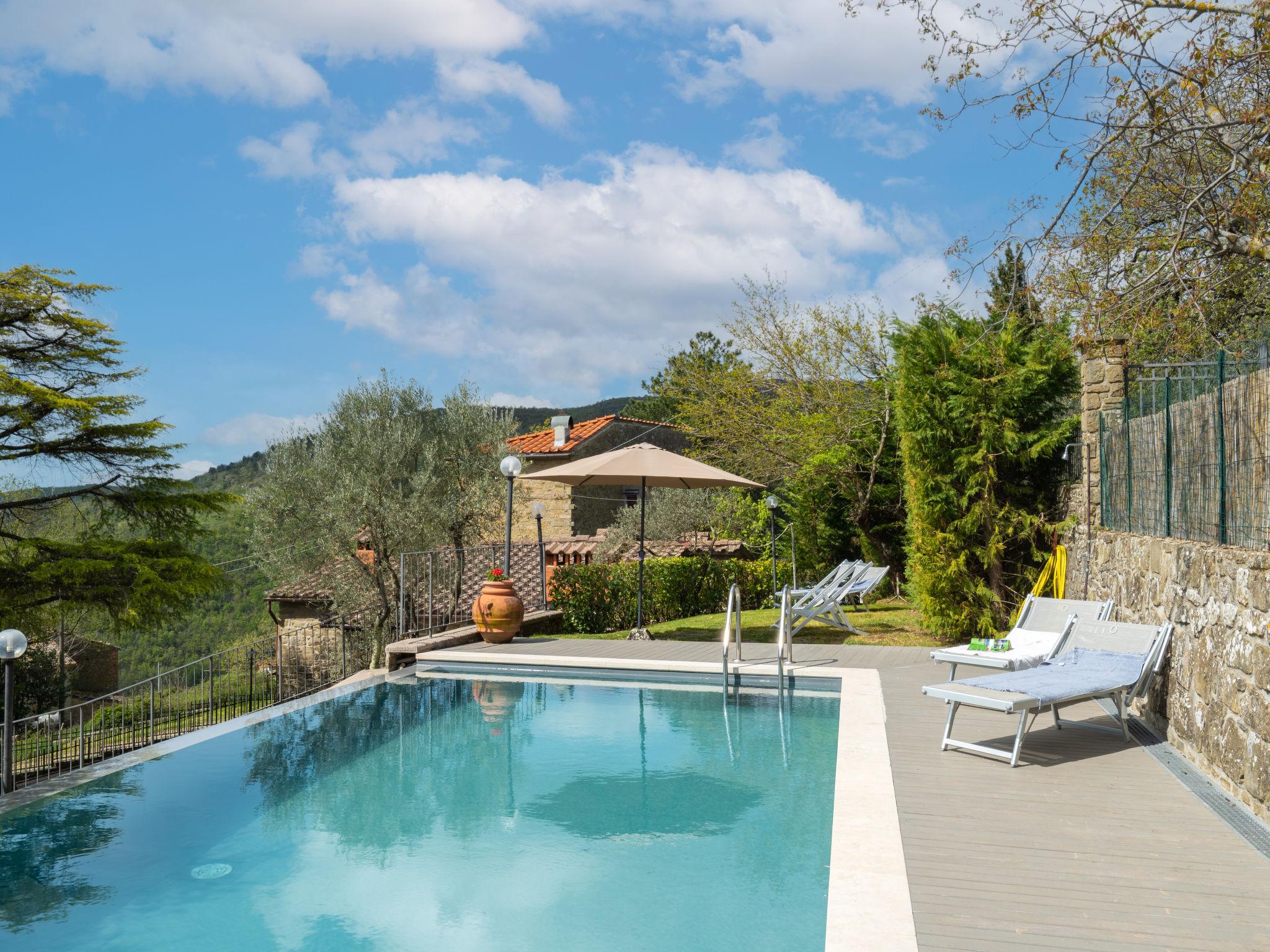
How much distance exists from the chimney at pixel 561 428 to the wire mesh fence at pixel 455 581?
6772 millimetres

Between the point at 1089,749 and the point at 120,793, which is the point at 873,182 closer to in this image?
the point at 1089,749

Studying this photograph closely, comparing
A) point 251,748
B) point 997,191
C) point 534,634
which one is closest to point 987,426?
point 997,191

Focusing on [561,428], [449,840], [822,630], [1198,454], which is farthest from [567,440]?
[449,840]

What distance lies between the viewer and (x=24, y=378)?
23.6 m

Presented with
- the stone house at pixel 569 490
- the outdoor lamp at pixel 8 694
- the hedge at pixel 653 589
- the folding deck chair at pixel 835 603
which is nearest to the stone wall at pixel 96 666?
the stone house at pixel 569 490

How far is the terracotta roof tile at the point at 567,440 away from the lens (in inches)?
1129

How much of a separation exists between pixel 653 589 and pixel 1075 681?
9.34 metres

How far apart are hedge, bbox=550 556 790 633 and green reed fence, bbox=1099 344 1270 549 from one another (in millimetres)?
7405

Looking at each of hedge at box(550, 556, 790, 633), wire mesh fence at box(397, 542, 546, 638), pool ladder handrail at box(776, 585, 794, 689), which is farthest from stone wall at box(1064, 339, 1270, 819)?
wire mesh fence at box(397, 542, 546, 638)

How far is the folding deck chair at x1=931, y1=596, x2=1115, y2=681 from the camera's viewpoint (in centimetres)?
727

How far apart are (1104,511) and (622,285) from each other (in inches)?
509

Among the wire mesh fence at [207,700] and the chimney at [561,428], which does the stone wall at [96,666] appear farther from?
the chimney at [561,428]

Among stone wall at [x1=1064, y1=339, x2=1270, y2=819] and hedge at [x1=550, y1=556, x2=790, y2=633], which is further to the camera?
→ hedge at [x1=550, y1=556, x2=790, y2=633]

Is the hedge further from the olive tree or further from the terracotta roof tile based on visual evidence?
the terracotta roof tile
